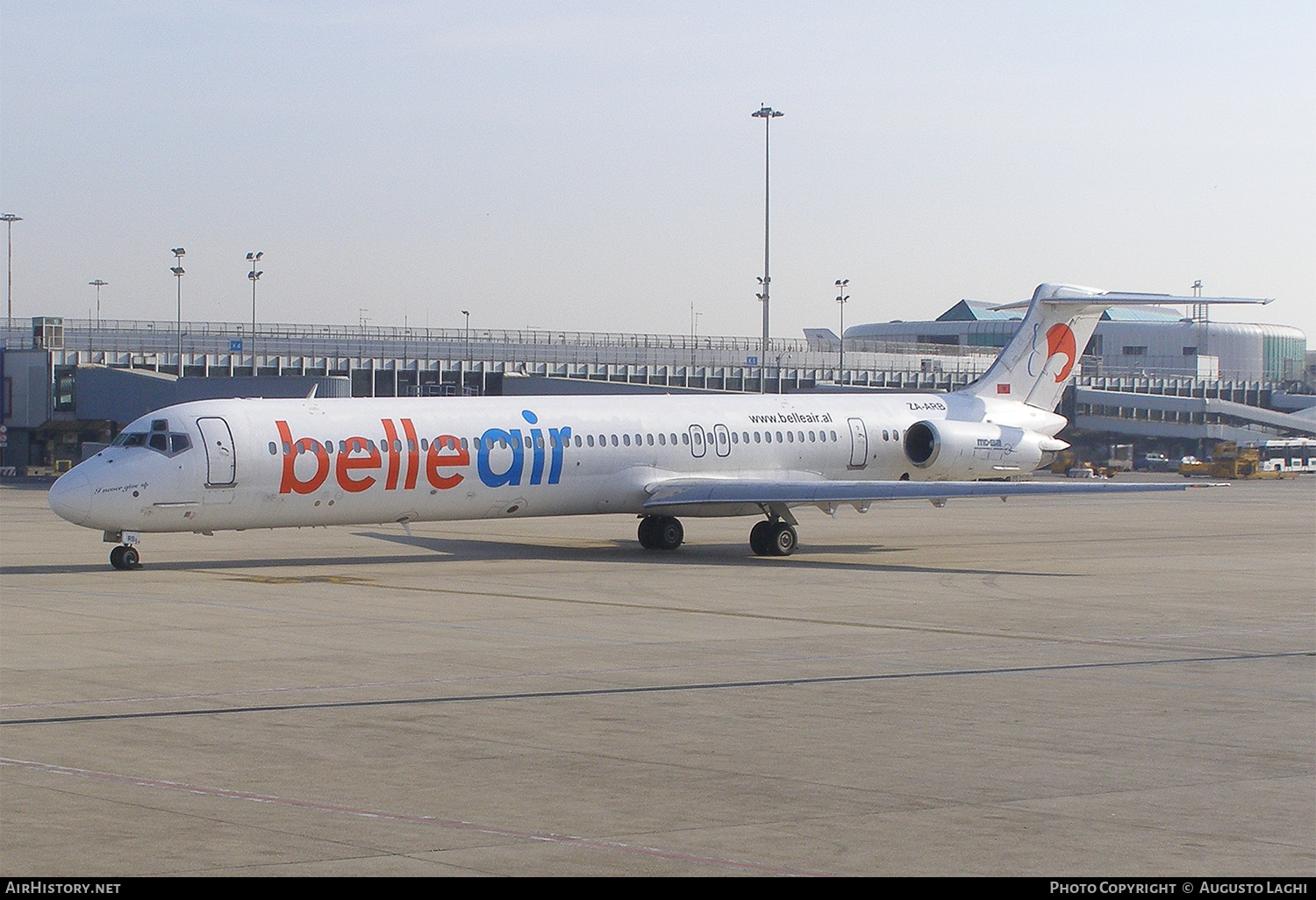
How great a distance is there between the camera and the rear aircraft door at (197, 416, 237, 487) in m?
27.5

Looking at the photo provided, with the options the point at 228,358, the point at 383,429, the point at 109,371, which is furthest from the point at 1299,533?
the point at 228,358

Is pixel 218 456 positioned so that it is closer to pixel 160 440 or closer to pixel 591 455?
pixel 160 440

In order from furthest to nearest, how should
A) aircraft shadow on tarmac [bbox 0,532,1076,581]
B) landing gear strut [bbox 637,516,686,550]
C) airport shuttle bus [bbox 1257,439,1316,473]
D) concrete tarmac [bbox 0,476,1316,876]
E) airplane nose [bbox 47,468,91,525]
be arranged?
airport shuttle bus [bbox 1257,439,1316,473]
landing gear strut [bbox 637,516,686,550]
aircraft shadow on tarmac [bbox 0,532,1076,581]
airplane nose [bbox 47,468,91,525]
concrete tarmac [bbox 0,476,1316,876]

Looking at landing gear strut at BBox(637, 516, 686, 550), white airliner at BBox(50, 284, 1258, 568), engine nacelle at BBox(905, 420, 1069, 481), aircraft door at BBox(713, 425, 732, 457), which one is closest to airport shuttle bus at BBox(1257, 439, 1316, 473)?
white airliner at BBox(50, 284, 1258, 568)

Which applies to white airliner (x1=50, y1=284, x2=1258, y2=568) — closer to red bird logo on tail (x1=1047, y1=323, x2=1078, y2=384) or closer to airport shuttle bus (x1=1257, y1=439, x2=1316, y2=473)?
red bird logo on tail (x1=1047, y1=323, x2=1078, y2=384)

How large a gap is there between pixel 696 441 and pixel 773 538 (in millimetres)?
3029

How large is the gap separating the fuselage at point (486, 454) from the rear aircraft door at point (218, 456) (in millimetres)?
25

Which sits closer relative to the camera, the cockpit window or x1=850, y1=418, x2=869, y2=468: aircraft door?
the cockpit window

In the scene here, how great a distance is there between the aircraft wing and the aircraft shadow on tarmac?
120 cm

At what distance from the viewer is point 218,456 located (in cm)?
2758

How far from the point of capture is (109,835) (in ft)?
30.9

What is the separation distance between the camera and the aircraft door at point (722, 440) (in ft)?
112

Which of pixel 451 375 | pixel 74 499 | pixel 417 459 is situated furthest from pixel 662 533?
pixel 451 375

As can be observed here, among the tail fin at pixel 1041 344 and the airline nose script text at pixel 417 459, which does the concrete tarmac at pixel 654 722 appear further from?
the tail fin at pixel 1041 344
